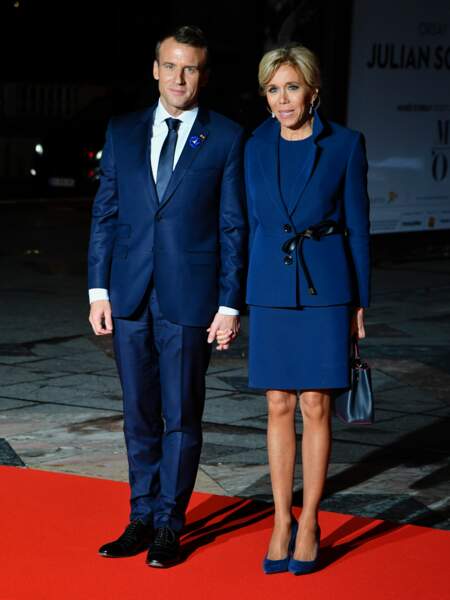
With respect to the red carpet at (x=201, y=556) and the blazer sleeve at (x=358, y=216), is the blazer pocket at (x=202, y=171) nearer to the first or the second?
A: the blazer sleeve at (x=358, y=216)

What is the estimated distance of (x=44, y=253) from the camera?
13.1m

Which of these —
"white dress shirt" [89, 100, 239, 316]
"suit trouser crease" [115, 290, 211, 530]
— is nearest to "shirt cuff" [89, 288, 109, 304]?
"white dress shirt" [89, 100, 239, 316]

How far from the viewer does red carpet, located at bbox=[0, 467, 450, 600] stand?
4168mm

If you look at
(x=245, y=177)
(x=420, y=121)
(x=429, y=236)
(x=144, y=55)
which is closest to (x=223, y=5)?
(x=420, y=121)

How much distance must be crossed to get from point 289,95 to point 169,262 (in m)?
0.70

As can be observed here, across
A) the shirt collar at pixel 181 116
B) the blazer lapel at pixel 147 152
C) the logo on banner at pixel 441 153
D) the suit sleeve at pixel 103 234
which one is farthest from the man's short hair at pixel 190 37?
the logo on banner at pixel 441 153

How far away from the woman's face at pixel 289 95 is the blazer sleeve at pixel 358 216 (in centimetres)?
22

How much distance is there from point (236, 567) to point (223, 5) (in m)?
7.32

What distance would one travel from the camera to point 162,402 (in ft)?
15.2

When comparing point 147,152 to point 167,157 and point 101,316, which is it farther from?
point 101,316

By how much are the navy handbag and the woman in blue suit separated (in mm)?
48

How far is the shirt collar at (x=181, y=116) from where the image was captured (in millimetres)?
4496

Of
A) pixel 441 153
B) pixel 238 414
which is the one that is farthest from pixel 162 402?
pixel 441 153

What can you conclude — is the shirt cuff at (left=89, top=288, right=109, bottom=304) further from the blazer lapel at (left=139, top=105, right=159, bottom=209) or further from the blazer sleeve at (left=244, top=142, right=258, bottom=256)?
the blazer sleeve at (left=244, top=142, right=258, bottom=256)
